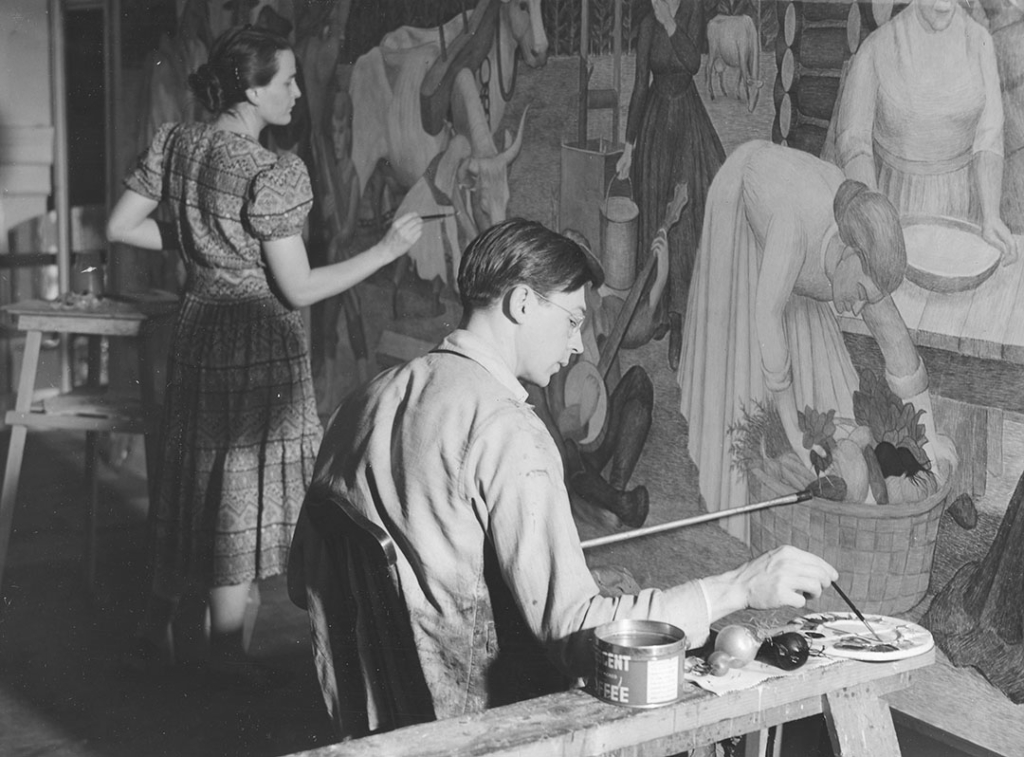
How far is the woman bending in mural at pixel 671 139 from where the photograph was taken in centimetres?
359

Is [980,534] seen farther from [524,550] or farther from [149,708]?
[149,708]

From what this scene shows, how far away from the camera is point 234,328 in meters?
4.04

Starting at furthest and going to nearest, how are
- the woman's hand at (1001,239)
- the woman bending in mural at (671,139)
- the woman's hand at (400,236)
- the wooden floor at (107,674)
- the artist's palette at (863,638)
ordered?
the woman's hand at (400,236) < the wooden floor at (107,674) < the woman bending in mural at (671,139) < the woman's hand at (1001,239) < the artist's palette at (863,638)

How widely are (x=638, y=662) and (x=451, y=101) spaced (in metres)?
3.08

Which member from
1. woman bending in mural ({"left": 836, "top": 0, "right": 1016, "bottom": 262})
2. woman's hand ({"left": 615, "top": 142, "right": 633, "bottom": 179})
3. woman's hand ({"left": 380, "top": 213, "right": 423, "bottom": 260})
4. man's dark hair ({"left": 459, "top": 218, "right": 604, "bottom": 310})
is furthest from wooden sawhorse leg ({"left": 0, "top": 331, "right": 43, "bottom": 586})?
woman bending in mural ({"left": 836, "top": 0, "right": 1016, "bottom": 262})

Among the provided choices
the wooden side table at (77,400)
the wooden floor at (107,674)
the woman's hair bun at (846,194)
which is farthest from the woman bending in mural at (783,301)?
the wooden side table at (77,400)

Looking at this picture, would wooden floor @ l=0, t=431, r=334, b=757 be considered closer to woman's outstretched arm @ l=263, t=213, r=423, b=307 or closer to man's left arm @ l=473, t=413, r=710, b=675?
woman's outstretched arm @ l=263, t=213, r=423, b=307

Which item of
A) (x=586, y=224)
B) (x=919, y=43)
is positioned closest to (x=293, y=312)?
(x=586, y=224)

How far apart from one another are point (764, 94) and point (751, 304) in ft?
1.70

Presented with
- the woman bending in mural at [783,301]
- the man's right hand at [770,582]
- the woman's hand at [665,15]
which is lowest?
the man's right hand at [770,582]

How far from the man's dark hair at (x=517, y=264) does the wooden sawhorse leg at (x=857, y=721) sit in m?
0.81

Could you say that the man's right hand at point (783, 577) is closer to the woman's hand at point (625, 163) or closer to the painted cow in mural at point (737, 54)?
the painted cow in mural at point (737, 54)

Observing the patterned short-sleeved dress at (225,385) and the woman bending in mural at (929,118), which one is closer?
the woman bending in mural at (929,118)

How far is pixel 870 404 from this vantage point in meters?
3.15
